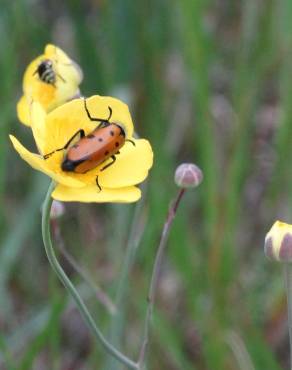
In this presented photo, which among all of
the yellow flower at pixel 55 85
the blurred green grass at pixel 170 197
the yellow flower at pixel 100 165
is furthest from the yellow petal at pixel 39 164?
the blurred green grass at pixel 170 197

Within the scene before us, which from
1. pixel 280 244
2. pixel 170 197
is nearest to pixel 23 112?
pixel 280 244

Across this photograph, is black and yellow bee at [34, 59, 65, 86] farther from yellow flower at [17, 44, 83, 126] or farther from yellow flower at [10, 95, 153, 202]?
yellow flower at [10, 95, 153, 202]

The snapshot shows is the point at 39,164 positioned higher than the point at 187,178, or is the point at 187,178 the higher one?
the point at 39,164

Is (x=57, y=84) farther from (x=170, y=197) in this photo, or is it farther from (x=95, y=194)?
(x=170, y=197)

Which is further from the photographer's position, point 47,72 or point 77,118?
point 47,72

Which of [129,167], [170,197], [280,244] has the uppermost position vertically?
[129,167]

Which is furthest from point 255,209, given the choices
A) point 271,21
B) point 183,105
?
point 271,21

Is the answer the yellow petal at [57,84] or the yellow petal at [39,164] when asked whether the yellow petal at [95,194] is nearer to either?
the yellow petal at [39,164]
